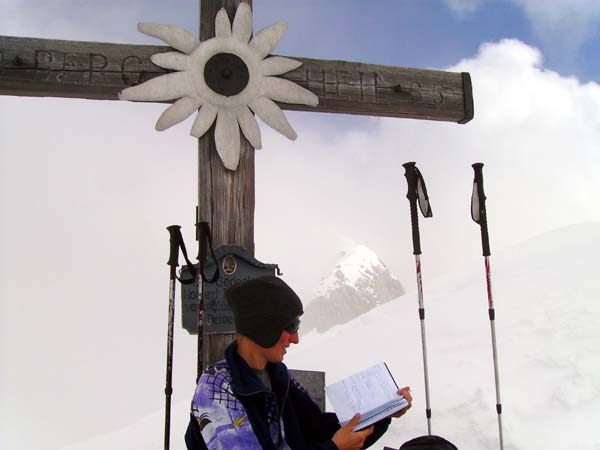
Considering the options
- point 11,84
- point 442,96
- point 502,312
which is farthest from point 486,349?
point 11,84

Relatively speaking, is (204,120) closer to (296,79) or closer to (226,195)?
(226,195)

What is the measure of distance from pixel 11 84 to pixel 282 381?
2935 millimetres

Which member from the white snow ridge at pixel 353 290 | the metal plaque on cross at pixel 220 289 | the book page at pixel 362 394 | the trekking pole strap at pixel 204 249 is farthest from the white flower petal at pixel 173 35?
the white snow ridge at pixel 353 290

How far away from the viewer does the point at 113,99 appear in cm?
410

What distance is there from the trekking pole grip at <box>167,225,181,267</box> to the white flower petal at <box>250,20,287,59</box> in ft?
4.61

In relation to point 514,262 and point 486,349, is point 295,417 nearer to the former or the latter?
point 486,349

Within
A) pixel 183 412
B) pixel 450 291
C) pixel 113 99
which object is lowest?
pixel 183 412

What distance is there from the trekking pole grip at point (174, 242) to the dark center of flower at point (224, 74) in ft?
3.37

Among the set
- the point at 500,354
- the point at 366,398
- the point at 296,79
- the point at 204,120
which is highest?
the point at 296,79

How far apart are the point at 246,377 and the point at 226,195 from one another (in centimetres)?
193

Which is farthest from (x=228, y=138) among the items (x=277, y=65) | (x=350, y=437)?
(x=350, y=437)

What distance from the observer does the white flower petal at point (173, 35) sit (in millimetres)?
3957

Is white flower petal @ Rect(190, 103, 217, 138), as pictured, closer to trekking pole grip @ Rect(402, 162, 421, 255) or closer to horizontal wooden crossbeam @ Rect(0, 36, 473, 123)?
horizontal wooden crossbeam @ Rect(0, 36, 473, 123)

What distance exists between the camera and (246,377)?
217 centimetres
